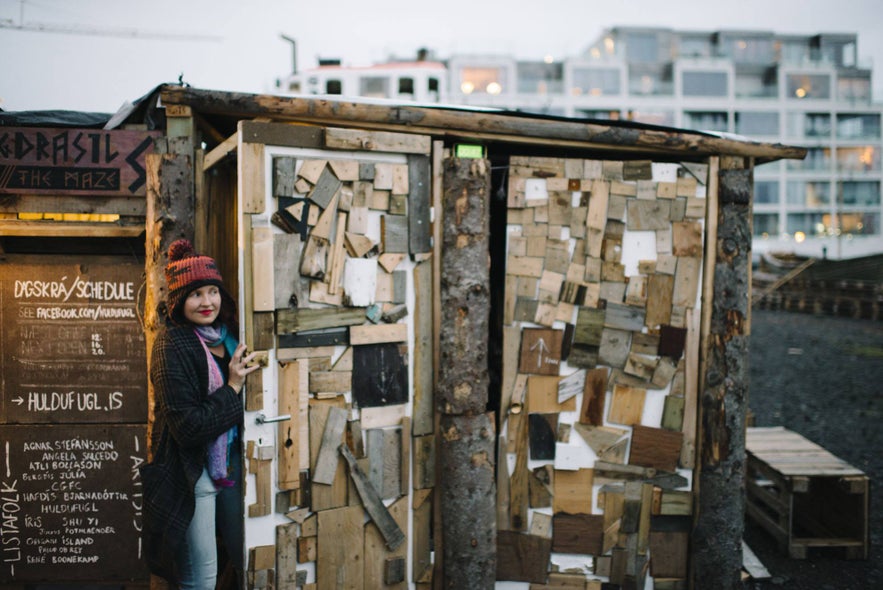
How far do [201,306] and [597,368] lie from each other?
8.33 ft

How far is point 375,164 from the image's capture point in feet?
11.3

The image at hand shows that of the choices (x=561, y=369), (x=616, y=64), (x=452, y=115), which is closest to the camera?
(x=452, y=115)

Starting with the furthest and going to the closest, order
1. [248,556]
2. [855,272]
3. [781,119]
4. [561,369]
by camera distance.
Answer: [781,119], [855,272], [561,369], [248,556]

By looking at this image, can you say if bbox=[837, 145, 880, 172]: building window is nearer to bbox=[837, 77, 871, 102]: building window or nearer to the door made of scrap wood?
bbox=[837, 77, 871, 102]: building window

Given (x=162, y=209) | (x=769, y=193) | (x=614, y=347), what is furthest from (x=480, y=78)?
(x=162, y=209)

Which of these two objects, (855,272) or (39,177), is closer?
(39,177)

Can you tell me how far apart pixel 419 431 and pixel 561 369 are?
1047mm

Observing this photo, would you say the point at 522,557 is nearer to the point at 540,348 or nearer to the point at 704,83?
the point at 540,348

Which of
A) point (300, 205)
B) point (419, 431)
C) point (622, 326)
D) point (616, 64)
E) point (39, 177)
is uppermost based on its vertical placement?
point (616, 64)

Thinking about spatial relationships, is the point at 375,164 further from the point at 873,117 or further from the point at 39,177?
the point at 873,117

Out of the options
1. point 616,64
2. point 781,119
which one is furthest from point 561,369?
point 781,119

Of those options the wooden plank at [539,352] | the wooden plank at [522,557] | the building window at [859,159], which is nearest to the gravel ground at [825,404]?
the wooden plank at [522,557]

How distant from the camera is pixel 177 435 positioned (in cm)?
271

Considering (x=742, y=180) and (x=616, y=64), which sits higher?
(x=616, y=64)
